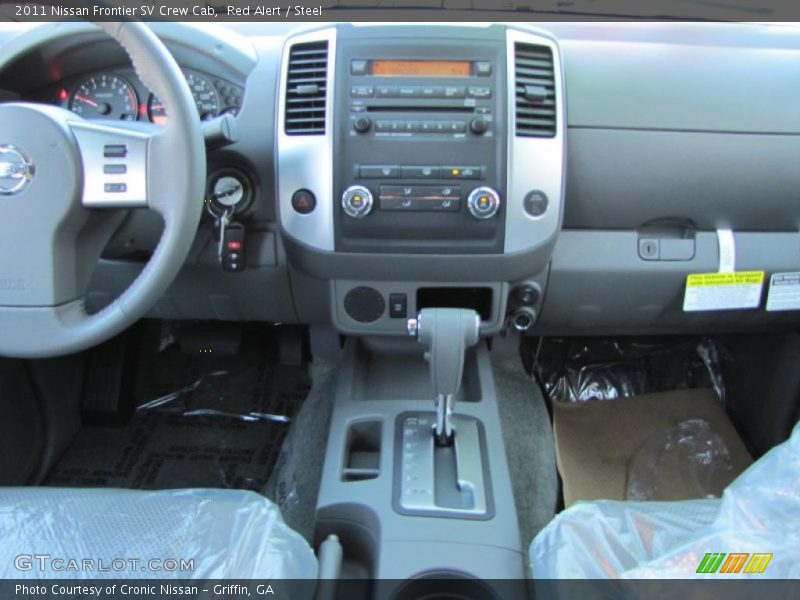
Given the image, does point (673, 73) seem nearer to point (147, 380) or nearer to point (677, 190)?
point (677, 190)

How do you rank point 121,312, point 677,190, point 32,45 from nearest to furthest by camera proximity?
point 121,312 < point 32,45 < point 677,190

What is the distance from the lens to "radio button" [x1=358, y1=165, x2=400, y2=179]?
123 cm

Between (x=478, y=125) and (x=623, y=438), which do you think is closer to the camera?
(x=478, y=125)

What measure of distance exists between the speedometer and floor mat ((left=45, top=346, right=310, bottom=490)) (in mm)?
781

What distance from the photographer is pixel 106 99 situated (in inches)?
51.6

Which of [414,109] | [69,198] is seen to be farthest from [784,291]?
[69,198]

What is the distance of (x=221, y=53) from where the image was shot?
50.7 inches

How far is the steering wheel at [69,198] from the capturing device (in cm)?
101

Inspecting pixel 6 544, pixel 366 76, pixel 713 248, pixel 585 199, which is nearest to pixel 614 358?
pixel 713 248

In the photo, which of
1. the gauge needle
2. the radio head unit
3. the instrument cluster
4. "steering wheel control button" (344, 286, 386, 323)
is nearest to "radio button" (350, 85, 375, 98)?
the radio head unit

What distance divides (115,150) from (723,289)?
1.16m

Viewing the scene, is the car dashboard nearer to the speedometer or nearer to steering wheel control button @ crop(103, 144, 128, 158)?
the speedometer

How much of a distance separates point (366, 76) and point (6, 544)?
0.91 m

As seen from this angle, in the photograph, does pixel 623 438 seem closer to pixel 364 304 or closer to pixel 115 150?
pixel 364 304
